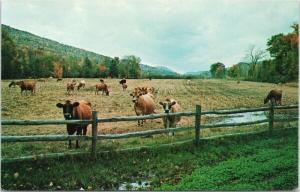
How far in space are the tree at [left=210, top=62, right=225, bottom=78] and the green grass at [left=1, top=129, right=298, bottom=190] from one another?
1.52 meters

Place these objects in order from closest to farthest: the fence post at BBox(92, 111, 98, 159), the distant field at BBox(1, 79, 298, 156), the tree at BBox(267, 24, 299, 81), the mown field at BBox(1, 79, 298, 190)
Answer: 1. the mown field at BBox(1, 79, 298, 190)
2. the fence post at BBox(92, 111, 98, 159)
3. the distant field at BBox(1, 79, 298, 156)
4. the tree at BBox(267, 24, 299, 81)

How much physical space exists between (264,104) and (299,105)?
94 centimetres

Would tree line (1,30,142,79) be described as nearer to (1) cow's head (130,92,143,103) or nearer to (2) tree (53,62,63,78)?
(2) tree (53,62,63,78)

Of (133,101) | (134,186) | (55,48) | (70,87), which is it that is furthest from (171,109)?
(55,48)

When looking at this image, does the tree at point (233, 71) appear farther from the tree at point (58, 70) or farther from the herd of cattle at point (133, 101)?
the tree at point (58, 70)

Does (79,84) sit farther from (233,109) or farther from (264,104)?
(264,104)

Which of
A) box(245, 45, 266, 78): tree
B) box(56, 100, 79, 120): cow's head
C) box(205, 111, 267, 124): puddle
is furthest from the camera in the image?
box(205, 111, 267, 124): puddle

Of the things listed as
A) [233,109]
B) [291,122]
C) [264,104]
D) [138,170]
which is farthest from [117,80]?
[291,122]

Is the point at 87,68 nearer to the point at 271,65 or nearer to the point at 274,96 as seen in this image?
the point at 271,65

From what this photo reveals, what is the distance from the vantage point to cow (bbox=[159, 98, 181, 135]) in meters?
9.54

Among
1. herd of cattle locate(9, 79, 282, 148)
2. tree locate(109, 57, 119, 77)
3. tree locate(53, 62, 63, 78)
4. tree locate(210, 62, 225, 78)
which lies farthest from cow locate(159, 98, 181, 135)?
tree locate(53, 62, 63, 78)

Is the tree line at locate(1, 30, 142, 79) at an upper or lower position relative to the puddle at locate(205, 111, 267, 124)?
upper

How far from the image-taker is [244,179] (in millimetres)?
8219

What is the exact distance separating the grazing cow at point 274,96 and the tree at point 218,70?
3.94ft
